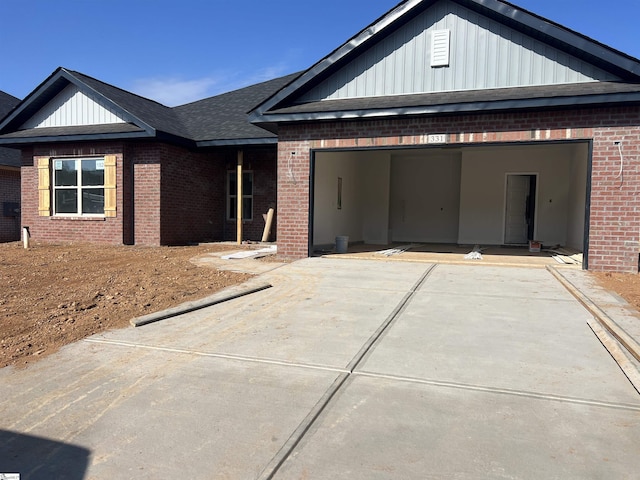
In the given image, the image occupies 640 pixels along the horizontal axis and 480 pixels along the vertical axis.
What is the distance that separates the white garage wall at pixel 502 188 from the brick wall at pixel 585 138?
17.4 feet

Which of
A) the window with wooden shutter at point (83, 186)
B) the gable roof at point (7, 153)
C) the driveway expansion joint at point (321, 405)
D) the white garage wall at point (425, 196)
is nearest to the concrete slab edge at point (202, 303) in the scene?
the driveway expansion joint at point (321, 405)

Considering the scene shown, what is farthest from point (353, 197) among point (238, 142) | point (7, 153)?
point (7, 153)

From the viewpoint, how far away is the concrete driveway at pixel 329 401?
248cm

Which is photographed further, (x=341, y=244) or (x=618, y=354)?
(x=341, y=244)

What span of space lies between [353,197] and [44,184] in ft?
31.6

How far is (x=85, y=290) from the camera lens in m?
6.77

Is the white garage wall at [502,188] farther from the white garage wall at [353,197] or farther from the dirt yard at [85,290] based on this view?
the dirt yard at [85,290]

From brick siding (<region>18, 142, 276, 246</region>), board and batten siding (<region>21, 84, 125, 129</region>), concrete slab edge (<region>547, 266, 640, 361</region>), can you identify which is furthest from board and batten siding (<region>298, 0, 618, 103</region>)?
board and batten siding (<region>21, 84, 125, 129</region>)

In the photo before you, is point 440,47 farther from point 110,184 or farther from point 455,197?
point 110,184

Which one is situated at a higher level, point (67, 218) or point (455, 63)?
point (455, 63)

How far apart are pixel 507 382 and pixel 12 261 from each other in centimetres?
1040

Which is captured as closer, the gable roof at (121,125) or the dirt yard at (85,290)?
the dirt yard at (85,290)

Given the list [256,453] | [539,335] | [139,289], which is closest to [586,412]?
[539,335]

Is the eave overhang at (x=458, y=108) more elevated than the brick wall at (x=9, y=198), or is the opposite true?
the eave overhang at (x=458, y=108)
